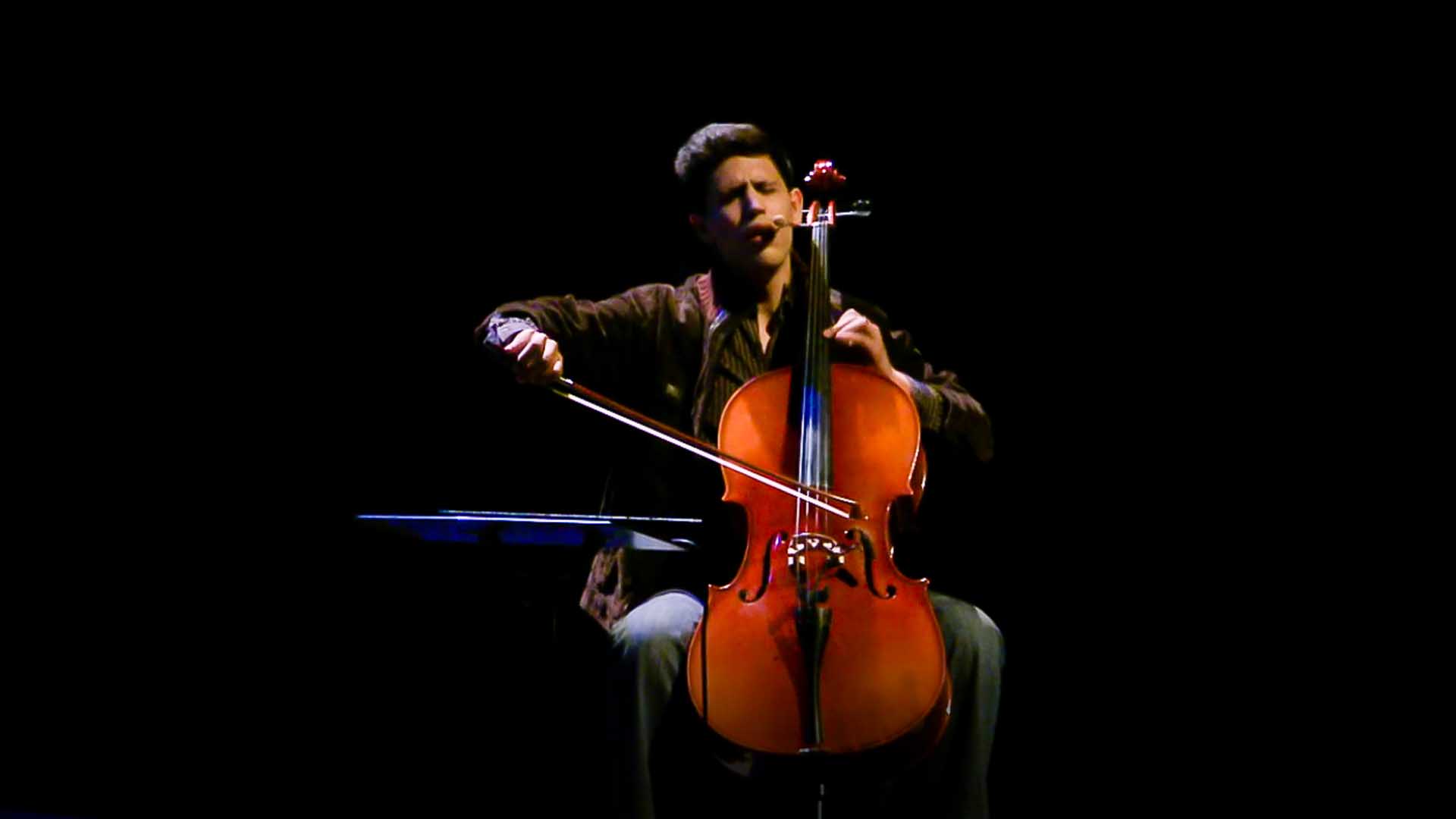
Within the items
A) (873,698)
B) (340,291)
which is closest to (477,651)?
(340,291)

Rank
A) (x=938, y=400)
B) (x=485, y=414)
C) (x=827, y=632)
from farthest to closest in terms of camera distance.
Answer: (x=485, y=414) < (x=938, y=400) < (x=827, y=632)

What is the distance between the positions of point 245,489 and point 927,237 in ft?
5.29

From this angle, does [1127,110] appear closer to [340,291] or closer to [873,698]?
[873,698]

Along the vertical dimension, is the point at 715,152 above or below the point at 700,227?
above

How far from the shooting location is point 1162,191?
2.22 m

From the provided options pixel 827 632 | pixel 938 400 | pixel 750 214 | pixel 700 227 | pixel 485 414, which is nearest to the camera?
pixel 827 632

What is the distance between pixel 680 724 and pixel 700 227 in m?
0.99

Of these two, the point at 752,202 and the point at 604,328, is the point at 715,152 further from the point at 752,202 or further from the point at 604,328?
the point at 604,328

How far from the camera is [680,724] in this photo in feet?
5.05

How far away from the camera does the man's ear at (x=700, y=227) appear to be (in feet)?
6.77

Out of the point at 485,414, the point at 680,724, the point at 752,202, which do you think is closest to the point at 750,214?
the point at 752,202

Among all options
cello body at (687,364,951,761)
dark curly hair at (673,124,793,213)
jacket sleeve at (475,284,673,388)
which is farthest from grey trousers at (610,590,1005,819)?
dark curly hair at (673,124,793,213)

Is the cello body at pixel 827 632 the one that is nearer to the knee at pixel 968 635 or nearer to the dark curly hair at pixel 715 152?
the knee at pixel 968 635

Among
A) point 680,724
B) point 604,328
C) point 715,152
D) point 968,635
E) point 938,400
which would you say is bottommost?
point 680,724
